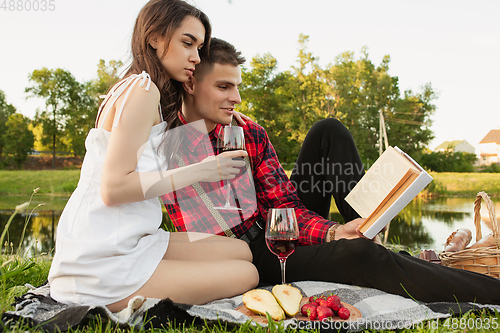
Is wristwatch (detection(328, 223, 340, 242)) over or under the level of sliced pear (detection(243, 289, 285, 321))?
over

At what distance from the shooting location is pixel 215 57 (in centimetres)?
244

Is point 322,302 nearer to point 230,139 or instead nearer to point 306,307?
point 306,307

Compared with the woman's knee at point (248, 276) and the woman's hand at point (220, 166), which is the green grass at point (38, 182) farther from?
the woman's hand at point (220, 166)

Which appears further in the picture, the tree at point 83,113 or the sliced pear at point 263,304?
the tree at point 83,113

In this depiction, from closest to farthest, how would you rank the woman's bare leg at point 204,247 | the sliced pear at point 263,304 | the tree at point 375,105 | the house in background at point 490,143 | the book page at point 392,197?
the sliced pear at point 263,304, the book page at point 392,197, the woman's bare leg at point 204,247, the tree at point 375,105, the house in background at point 490,143

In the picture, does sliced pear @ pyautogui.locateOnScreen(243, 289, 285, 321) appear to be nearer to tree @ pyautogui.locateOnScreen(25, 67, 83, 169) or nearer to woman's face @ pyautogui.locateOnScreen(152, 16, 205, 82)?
woman's face @ pyautogui.locateOnScreen(152, 16, 205, 82)

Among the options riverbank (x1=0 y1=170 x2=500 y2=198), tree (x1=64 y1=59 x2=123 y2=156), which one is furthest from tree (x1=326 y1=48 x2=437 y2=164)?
tree (x1=64 y1=59 x2=123 y2=156)

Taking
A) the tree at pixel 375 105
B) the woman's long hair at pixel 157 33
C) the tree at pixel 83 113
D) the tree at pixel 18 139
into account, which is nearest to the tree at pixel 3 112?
the tree at pixel 18 139

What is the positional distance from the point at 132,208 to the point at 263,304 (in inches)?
29.9

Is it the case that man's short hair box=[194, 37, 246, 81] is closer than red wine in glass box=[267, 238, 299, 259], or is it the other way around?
red wine in glass box=[267, 238, 299, 259]

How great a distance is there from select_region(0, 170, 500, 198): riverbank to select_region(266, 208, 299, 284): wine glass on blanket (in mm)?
19646

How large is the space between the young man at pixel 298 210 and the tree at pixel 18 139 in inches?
1198

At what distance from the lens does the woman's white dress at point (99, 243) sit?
150 centimetres

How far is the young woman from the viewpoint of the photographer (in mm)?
1489
